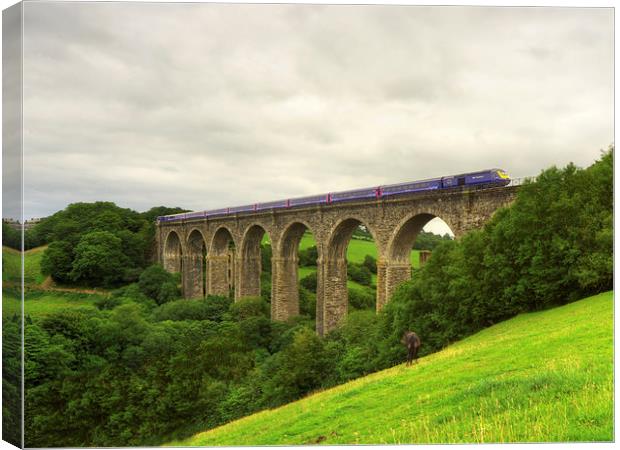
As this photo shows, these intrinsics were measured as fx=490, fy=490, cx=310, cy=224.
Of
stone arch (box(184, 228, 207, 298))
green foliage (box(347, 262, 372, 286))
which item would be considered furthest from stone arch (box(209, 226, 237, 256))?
green foliage (box(347, 262, 372, 286))

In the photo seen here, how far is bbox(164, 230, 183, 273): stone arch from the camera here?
5500cm

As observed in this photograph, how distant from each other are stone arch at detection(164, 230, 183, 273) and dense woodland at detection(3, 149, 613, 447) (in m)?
21.7

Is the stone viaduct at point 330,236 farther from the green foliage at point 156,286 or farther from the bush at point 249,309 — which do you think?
the green foliage at point 156,286

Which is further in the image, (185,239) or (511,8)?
(185,239)

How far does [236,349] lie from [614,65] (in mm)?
24580

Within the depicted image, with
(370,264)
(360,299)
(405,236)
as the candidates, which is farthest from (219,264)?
(405,236)

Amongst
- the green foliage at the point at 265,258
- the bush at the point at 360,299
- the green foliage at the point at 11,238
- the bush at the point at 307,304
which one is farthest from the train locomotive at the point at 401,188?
the green foliage at the point at 11,238

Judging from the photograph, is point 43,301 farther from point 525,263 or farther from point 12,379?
point 525,263

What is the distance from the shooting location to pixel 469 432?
7.40 meters

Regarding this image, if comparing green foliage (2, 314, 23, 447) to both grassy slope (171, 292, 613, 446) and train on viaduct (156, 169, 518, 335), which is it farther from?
train on viaduct (156, 169, 518, 335)

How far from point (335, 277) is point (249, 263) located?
12.6 m

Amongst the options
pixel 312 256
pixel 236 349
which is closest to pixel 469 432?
pixel 236 349

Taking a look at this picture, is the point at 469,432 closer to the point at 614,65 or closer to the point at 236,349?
the point at 614,65

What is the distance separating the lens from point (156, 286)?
4772cm
